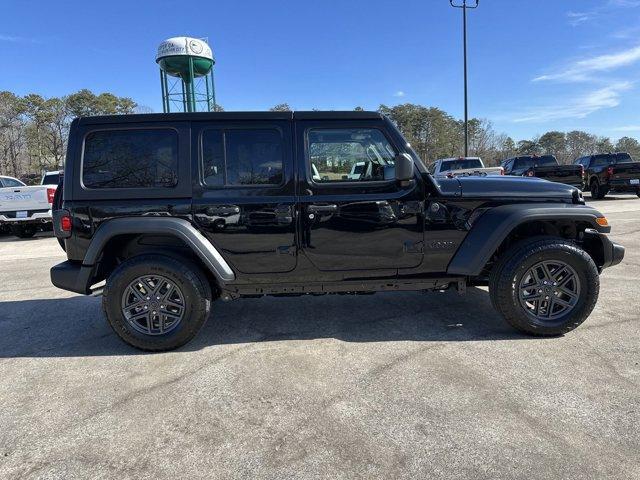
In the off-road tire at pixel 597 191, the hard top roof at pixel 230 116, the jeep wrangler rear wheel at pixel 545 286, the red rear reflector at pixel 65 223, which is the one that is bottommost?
the jeep wrangler rear wheel at pixel 545 286

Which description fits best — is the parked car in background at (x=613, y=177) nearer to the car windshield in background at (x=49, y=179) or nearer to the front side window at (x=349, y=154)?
the front side window at (x=349, y=154)

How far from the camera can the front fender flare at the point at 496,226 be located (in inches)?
149

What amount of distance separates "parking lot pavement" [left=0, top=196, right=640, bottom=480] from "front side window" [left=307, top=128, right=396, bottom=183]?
1.46 m

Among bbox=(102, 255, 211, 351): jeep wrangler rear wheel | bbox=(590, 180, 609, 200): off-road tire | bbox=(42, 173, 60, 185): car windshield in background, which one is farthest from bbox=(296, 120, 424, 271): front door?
bbox=(590, 180, 609, 200): off-road tire

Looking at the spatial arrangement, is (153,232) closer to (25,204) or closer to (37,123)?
(25,204)

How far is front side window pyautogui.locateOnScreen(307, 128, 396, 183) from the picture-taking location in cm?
385

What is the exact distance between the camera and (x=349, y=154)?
3.89m

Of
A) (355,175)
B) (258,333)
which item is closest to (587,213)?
(355,175)

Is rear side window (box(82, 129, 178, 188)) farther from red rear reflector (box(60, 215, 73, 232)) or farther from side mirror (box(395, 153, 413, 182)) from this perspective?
side mirror (box(395, 153, 413, 182))

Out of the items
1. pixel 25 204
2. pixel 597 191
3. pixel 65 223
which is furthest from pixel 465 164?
pixel 65 223

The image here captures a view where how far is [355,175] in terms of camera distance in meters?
3.87

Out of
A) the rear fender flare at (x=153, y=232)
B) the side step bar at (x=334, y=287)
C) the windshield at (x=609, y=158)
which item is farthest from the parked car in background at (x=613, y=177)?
the rear fender flare at (x=153, y=232)

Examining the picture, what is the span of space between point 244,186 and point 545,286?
276 cm

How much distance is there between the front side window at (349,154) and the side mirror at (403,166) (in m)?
0.17
